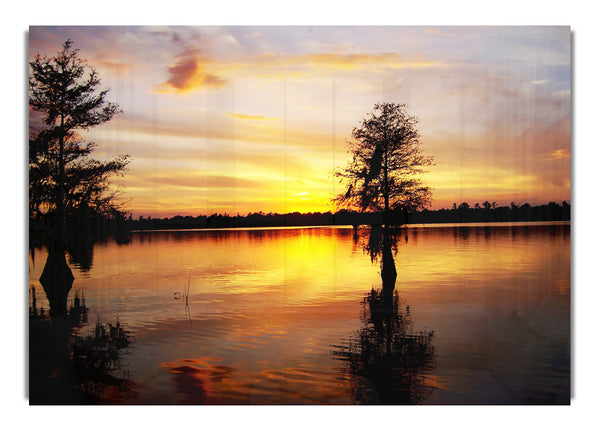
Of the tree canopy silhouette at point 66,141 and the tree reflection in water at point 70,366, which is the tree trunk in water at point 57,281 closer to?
the tree reflection in water at point 70,366

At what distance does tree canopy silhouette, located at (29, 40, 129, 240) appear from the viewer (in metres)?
6.00

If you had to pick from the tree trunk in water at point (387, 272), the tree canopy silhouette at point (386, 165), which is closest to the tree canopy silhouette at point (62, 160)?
the tree canopy silhouette at point (386, 165)

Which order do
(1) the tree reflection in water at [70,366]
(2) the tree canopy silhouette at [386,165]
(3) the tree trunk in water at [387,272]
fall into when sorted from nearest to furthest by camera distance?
(1) the tree reflection in water at [70,366] < (3) the tree trunk in water at [387,272] < (2) the tree canopy silhouette at [386,165]

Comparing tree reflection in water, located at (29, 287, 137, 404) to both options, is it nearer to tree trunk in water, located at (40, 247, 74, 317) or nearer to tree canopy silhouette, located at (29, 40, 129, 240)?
tree trunk in water, located at (40, 247, 74, 317)

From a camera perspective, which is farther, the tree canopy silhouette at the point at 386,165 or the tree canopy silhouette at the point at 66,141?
the tree canopy silhouette at the point at 386,165

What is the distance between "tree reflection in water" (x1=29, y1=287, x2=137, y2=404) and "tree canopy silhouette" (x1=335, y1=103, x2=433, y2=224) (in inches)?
161

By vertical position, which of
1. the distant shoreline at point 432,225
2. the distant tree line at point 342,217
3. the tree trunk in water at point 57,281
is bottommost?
the tree trunk in water at point 57,281

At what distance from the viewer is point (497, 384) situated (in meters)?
5.67

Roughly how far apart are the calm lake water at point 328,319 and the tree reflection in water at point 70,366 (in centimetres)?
6

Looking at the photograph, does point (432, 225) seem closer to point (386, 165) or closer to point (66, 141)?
point (386, 165)

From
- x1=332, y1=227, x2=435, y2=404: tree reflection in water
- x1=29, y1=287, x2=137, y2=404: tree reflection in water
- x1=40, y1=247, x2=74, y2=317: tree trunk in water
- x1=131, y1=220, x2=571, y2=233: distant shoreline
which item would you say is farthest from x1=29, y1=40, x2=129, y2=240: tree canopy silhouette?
x1=332, y1=227, x2=435, y2=404: tree reflection in water

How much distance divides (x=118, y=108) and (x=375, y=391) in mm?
5394

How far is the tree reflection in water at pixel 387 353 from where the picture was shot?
5686 millimetres
